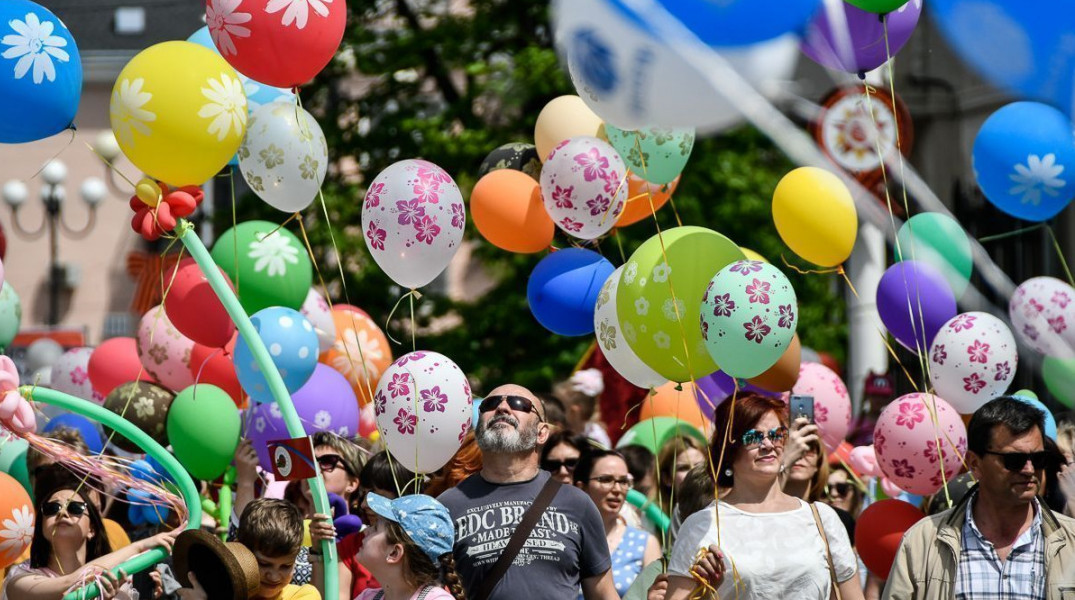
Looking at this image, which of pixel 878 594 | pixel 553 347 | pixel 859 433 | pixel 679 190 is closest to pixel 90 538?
pixel 878 594

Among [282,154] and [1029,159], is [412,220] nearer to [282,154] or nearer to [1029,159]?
[282,154]

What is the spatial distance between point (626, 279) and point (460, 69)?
10.3 meters

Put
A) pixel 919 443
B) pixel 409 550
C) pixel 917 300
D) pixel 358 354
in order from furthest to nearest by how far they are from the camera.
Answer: pixel 358 354
pixel 917 300
pixel 919 443
pixel 409 550

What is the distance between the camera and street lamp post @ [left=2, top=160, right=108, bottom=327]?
20.6 meters

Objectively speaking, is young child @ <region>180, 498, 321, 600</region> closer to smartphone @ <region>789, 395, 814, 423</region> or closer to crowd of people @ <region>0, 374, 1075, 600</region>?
crowd of people @ <region>0, 374, 1075, 600</region>

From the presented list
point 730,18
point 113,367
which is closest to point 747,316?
point 730,18

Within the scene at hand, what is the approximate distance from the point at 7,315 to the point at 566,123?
298cm

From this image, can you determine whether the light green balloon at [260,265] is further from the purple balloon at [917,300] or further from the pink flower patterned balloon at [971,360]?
the pink flower patterned balloon at [971,360]

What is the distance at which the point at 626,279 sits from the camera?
593 centimetres

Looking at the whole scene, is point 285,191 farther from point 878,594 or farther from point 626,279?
point 878,594

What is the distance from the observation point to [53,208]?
20.8 meters

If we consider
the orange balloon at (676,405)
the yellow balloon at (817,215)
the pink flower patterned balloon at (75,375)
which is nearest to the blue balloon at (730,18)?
the yellow balloon at (817,215)

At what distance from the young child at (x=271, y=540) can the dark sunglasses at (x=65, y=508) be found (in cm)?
96

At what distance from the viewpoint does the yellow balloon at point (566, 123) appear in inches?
282
